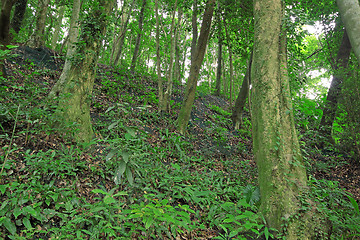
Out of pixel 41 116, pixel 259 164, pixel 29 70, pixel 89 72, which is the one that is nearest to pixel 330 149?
pixel 259 164

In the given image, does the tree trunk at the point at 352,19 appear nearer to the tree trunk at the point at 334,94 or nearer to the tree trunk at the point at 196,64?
the tree trunk at the point at 334,94

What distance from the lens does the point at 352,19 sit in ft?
10.6

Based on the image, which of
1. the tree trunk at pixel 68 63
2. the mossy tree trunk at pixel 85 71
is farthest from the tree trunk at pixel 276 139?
the tree trunk at pixel 68 63

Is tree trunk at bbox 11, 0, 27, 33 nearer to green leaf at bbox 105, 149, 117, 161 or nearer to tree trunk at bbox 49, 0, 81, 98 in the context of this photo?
tree trunk at bbox 49, 0, 81, 98

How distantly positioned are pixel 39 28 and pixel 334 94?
10424mm

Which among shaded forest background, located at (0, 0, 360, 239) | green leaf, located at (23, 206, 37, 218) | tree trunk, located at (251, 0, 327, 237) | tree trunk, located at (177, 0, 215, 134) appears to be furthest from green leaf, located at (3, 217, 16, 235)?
tree trunk, located at (177, 0, 215, 134)

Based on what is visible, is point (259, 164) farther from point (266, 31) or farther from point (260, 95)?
point (266, 31)

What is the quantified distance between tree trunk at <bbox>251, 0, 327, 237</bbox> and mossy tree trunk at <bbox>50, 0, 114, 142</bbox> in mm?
3246

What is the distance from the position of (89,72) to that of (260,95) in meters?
3.57

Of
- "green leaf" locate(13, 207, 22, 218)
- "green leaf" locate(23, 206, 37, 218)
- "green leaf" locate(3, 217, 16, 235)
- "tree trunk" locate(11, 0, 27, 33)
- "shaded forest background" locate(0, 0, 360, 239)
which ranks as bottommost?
"green leaf" locate(3, 217, 16, 235)

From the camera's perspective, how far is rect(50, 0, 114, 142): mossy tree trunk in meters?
4.32

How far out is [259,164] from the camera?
3412 millimetres

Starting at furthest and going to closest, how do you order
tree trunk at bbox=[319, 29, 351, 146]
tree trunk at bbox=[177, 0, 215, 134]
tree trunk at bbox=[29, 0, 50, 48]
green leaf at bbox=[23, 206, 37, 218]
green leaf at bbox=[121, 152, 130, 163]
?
tree trunk at bbox=[29, 0, 50, 48]
tree trunk at bbox=[177, 0, 215, 134]
tree trunk at bbox=[319, 29, 351, 146]
green leaf at bbox=[121, 152, 130, 163]
green leaf at bbox=[23, 206, 37, 218]

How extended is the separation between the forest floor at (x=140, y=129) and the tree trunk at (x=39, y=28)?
37cm
